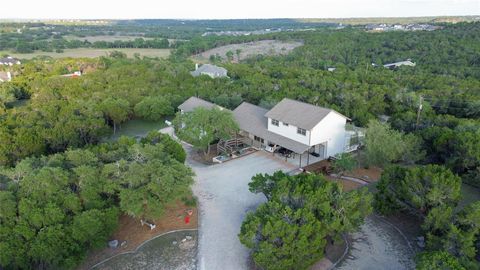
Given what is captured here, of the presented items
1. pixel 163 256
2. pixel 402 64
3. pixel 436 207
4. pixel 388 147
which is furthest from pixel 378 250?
pixel 402 64

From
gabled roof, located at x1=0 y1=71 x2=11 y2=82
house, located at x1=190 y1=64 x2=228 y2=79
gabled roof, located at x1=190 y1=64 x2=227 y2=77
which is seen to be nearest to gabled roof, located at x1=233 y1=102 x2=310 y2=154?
house, located at x1=190 y1=64 x2=228 y2=79

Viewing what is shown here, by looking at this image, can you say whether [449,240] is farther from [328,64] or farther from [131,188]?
[328,64]

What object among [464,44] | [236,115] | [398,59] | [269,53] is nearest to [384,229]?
[236,115]

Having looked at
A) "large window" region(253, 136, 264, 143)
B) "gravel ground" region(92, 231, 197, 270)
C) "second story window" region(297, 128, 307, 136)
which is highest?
"second story window" region(297, 128, 307, 136)

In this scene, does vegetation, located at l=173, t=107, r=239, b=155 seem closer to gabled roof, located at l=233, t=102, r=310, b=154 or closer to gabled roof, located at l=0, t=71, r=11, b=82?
gabled roof, located at l=233, t=102, r=310, b=154

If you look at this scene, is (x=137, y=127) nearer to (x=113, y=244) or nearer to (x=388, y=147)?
(x=113, y=244)

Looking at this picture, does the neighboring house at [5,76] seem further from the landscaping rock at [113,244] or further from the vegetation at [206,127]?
the landscaping rock at [113,244]

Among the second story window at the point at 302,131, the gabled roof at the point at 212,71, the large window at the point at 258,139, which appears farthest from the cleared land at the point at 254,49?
the second story window at the point at 302,131
